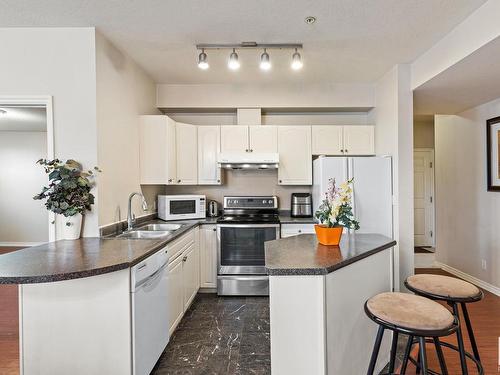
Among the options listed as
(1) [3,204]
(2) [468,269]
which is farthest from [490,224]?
(1) [3,204]

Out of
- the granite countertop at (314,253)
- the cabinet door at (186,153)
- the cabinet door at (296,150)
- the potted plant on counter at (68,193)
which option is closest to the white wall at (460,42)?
the cabinet door at (296,150)

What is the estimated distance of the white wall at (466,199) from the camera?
342 centimetres

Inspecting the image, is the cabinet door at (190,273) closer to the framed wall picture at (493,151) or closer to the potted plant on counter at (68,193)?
the potted plant on counter at (68,193)

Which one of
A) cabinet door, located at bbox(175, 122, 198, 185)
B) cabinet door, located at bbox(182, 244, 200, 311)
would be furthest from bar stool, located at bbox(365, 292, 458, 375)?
cabinet door, located at bbox(175, 122, 198, 185)

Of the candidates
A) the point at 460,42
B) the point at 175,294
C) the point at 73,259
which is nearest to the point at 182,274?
the point at 175,294

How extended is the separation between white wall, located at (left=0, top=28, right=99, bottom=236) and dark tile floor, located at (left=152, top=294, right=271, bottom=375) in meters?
1.29

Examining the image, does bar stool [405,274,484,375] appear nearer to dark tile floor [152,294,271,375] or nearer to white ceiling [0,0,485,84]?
dark tile floor [152,294,271,375]

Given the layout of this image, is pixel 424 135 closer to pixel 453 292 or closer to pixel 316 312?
pixel 453 292

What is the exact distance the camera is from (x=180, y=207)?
3.38 m

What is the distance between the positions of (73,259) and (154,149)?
1.73 m

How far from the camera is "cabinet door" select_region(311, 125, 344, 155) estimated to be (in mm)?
3619

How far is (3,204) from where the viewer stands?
18.3ft

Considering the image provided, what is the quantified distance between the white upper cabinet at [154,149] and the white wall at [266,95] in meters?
0.60

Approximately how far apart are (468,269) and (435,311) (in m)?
3.28
